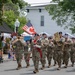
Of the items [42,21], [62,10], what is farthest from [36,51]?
[42,21]

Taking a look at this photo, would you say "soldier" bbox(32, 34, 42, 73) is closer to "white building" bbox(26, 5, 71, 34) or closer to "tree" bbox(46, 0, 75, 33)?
"tree" bbox(46, 0, 75, 33)

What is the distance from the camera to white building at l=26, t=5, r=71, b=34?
56281mm

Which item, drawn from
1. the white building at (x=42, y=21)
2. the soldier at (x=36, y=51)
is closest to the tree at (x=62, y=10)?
the white building at (x=42, y=21)

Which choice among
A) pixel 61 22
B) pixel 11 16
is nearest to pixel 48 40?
pixel 61 22

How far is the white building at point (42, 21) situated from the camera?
5628 cm

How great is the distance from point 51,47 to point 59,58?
1412 millimetres

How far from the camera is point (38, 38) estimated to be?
52.9ft

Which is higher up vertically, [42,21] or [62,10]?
[62,10]

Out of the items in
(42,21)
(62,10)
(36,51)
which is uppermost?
(62,10)

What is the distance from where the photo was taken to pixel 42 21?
186 ft

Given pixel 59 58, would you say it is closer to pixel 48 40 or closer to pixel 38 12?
pixel 48 40

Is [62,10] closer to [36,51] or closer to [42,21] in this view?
[42,21]

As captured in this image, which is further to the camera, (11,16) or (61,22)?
(11,16)

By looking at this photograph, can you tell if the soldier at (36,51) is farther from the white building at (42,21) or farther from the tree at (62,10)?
the white building at (42,21)
